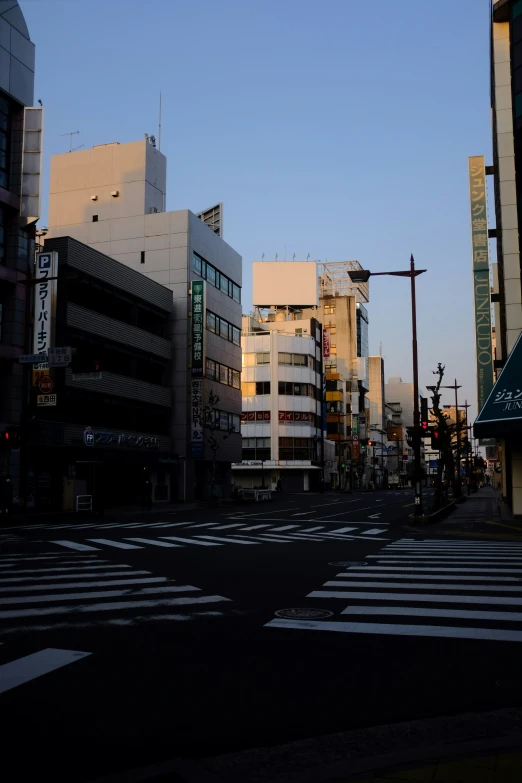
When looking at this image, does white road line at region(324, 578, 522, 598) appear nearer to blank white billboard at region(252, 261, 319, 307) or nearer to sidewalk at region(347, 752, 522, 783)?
sidewalk at region(347, 752, 522, 783)

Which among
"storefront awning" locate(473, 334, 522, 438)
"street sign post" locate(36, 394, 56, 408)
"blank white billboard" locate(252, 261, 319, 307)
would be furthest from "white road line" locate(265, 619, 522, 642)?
"blank white billboard" locate(252, 261, 319, 307)

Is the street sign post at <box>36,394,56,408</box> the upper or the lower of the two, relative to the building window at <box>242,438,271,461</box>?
upper

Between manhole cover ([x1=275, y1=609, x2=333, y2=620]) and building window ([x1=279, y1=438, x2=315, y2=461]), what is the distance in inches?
3307

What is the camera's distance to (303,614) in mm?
8984

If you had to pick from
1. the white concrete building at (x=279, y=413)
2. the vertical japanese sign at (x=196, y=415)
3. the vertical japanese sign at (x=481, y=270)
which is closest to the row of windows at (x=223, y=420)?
the vertical japanese sign at (x=196, y=415)

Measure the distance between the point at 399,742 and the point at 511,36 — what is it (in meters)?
32.6

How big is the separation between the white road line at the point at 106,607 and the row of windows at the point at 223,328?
5016cm

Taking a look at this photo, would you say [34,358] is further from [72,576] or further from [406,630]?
[406,630]

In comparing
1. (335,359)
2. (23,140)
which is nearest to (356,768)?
(23,140)

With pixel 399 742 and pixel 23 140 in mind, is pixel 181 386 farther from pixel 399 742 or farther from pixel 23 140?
pixel 399 742

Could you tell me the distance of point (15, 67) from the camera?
3803cm

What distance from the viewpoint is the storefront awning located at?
956 inches

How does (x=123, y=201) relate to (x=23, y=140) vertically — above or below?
above

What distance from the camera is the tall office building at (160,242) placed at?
54.2m
